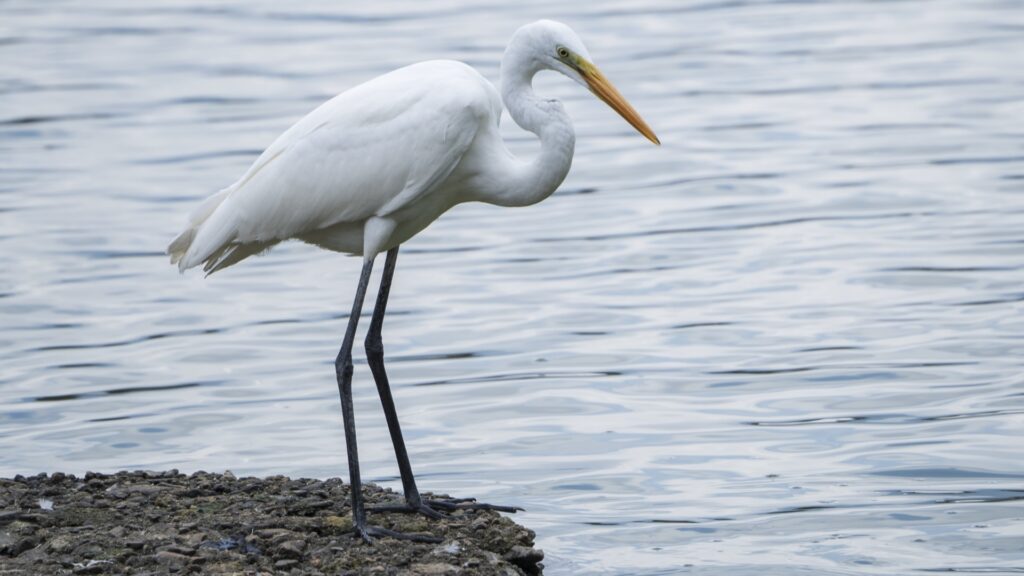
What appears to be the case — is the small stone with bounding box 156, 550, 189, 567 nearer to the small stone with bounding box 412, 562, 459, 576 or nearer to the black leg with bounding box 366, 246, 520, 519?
the small stone with bounding box 412, 562, 459, 576

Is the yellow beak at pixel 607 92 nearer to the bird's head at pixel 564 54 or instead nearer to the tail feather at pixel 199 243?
the bird's head at pixel 564 54

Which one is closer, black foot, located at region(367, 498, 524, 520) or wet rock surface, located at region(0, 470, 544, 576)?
wet rock surface, located at region(0, 470, 544, 576)

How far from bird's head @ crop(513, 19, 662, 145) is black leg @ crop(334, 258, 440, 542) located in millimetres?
1271

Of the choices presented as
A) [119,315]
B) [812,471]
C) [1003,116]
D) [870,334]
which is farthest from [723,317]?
[1003,116]

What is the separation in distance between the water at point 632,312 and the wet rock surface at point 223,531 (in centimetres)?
88

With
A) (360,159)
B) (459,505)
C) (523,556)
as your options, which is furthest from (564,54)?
(523,556)

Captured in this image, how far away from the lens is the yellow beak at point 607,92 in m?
8.50

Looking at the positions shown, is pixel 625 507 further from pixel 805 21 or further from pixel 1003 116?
pixel 805 21

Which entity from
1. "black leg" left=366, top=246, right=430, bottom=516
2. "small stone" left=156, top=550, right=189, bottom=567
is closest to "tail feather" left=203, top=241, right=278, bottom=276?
"black leg" left=366, top=246, right=430, bottom=516

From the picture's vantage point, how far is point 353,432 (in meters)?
8.23

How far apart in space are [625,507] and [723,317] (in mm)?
3769

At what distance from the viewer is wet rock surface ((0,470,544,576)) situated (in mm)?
7391

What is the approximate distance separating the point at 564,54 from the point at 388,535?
2420 millimetres

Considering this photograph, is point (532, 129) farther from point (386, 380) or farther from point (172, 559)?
point (172, 559)
